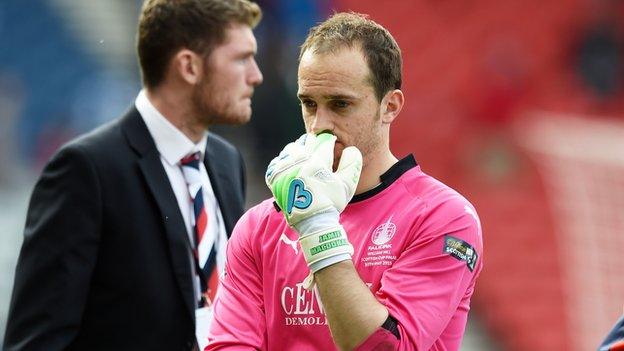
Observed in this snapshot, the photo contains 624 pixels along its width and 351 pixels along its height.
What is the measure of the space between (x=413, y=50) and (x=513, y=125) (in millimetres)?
1136

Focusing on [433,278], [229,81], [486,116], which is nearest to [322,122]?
[433,278]

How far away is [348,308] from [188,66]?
167cm

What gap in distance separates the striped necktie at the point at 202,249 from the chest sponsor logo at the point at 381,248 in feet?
3.63

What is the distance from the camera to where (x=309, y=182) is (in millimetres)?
2410

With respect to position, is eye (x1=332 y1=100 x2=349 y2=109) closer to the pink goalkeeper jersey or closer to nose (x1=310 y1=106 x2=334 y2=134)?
nose (x1=310 y1=106 x2=334 y2=134)

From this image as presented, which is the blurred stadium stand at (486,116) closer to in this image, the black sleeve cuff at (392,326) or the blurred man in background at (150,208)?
the blurred man in background at (150,208)

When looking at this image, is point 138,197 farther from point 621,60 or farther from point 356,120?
point 621,60

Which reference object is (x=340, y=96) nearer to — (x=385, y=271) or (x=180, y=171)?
(x=385, y=271)

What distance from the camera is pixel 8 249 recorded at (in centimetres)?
809

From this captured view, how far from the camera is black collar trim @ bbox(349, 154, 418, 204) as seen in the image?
102 inches

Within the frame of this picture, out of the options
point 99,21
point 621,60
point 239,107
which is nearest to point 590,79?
point 621,60

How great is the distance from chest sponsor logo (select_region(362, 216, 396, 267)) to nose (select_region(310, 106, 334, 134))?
0.78 feet

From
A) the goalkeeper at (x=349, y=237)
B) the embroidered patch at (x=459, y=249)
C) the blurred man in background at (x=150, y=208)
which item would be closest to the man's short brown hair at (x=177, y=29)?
the blurred man in background at (x=150, y=208)

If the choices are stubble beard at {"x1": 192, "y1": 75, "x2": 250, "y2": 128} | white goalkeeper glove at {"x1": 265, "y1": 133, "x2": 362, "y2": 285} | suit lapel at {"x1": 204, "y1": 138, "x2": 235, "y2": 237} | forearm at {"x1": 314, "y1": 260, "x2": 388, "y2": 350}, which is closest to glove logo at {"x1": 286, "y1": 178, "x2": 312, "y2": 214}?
white goalkeeper glove at {"x1": 265, "y1": 133, "x2": 362, "y2": 285}
